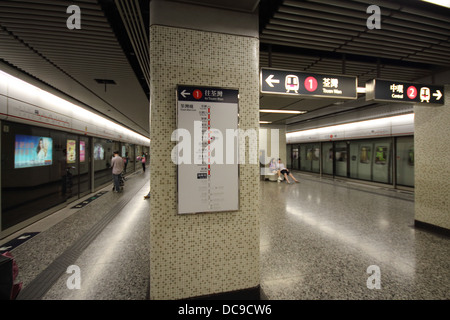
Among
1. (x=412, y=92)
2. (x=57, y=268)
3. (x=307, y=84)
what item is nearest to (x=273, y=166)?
(x=412, y=92)

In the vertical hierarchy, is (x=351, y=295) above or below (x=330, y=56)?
below

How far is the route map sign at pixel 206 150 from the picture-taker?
6.18 ft

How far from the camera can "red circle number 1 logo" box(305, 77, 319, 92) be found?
109 inches

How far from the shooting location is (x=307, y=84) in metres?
2.78

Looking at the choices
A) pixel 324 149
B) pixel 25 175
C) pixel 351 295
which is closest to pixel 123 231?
pixel 351 295

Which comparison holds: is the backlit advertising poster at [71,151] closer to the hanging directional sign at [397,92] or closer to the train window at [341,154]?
the hanging directional sign at [397,92]

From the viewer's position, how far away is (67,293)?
2125mm

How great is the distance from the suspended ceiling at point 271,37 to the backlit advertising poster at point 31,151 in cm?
165

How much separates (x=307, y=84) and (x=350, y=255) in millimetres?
2557

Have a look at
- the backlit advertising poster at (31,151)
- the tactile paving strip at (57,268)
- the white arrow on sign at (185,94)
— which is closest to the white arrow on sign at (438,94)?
the white arrow on sign at (185,94)

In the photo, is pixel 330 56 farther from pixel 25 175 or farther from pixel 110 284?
pixel 25 175

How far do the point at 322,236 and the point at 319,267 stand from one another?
1088 millimetres

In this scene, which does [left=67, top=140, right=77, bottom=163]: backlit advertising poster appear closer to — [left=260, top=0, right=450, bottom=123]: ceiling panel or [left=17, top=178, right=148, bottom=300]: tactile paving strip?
[left=17, top=178, right=148, bottom=300]: tactile paving strip

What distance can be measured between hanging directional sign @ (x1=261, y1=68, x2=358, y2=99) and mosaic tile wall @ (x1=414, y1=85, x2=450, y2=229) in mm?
2283
